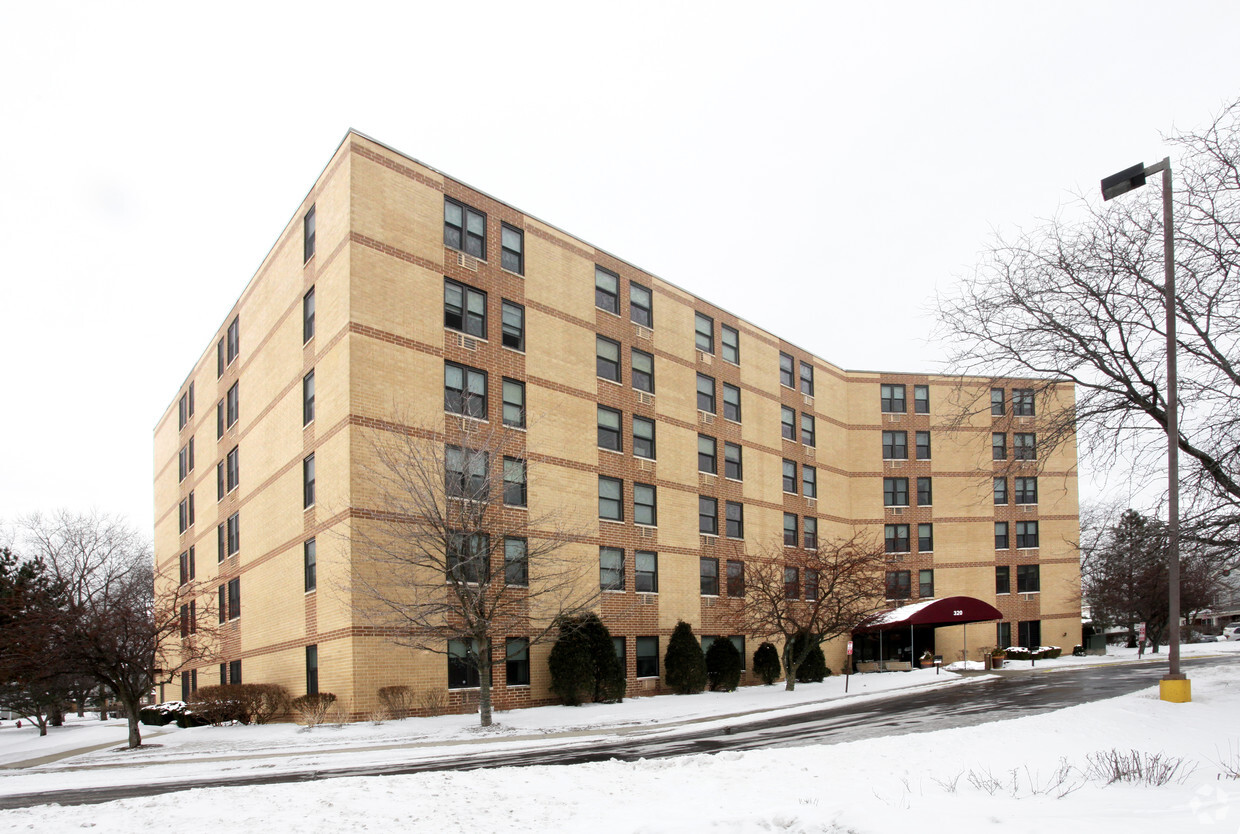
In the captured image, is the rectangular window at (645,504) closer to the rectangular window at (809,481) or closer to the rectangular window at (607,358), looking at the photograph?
the rectangular window at (607,358)

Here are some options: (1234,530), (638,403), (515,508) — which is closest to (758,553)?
(638,403)

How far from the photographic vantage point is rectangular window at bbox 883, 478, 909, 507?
2028 inches

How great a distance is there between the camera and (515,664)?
96.3ft

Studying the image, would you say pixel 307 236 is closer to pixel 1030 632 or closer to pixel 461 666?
pixel 461 666

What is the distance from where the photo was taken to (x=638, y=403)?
119 ft

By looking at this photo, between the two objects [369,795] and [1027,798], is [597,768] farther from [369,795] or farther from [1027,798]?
[1027,798]

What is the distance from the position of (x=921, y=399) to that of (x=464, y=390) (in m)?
32.3

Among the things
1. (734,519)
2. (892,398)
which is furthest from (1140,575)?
(892,398)

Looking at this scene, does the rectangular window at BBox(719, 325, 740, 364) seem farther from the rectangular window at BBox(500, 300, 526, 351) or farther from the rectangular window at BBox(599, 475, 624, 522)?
the rectangular window at BBox(500, 300, 526, 351)

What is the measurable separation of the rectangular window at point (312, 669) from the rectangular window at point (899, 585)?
922 inches

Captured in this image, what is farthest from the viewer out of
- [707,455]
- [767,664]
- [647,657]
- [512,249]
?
[707,455]

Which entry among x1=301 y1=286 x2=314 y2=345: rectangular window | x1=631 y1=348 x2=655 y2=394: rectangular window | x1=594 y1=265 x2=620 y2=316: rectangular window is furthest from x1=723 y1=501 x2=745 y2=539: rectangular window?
Result: x1=301 y1=286 x2=314 y2=345: rectangular window

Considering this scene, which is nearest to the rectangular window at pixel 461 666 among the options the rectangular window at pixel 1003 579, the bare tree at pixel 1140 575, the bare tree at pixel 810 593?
the bare tree at pixel 810 593

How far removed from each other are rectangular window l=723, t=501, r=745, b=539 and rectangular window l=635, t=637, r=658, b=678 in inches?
275
